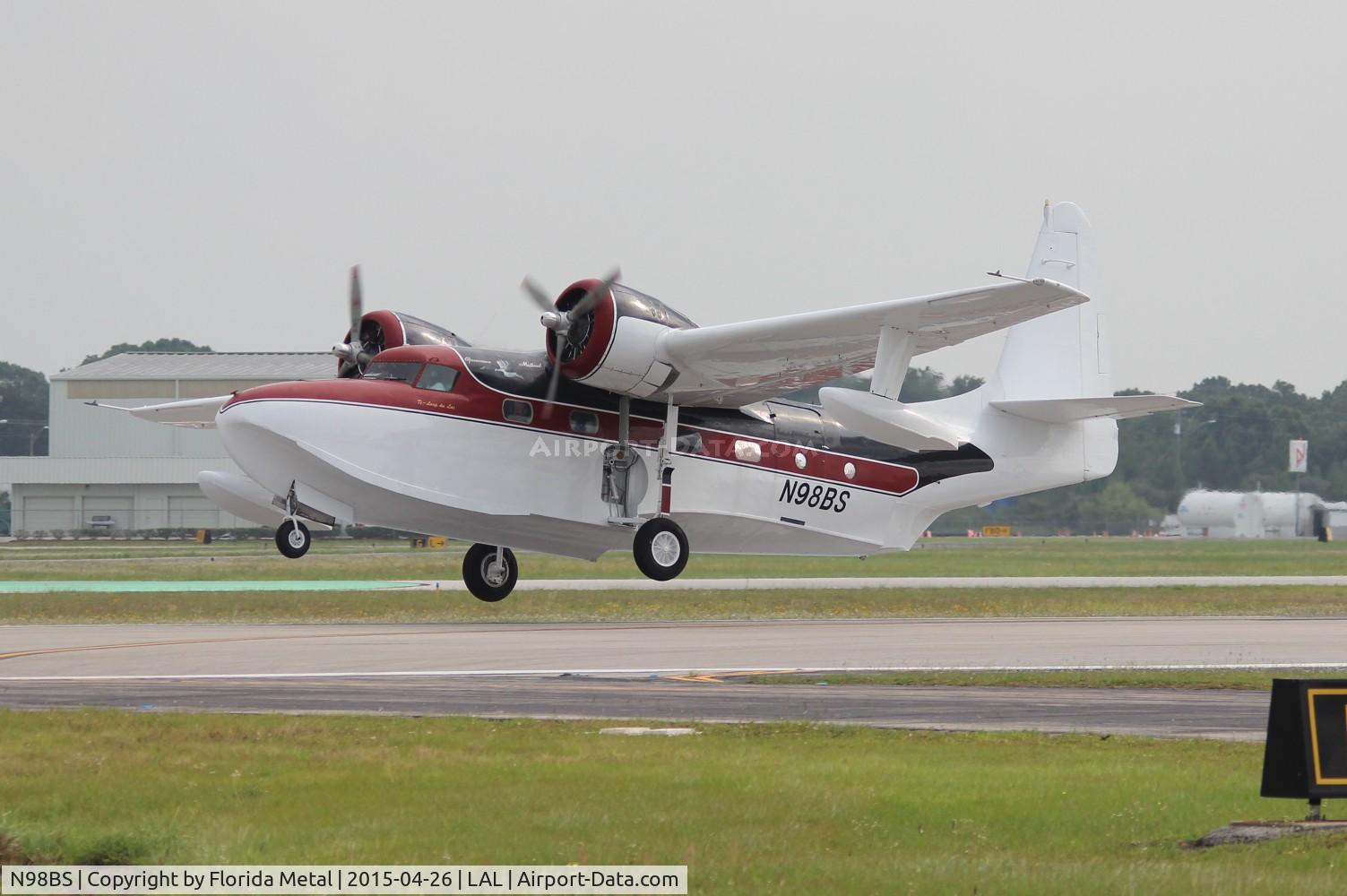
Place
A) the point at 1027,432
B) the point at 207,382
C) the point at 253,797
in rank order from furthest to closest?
1. the point at 207,382
2. the point at 1027,432
3. the point at 253,797

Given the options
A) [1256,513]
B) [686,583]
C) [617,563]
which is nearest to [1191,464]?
[1256,513]

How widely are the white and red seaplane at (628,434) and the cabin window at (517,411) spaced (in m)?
0.04

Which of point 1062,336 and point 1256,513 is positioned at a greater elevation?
point 1062,336

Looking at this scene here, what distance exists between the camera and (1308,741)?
9555 millimetres

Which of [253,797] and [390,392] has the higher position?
[390,392]

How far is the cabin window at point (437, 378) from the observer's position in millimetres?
23078

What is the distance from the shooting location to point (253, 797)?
1127 centimetres

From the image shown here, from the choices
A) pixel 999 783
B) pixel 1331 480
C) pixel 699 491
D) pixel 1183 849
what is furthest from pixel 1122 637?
pixel 1331 480

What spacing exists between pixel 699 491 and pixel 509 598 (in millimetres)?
12388

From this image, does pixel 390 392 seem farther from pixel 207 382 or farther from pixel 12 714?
pixel 207 382

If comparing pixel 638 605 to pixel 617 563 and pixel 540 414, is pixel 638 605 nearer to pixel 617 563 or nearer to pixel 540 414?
pixel 540 414

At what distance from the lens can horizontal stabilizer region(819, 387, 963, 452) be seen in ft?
70.5

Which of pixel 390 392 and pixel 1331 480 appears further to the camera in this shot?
pixel 1331 480

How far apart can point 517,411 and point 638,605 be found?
1227 centimetres
